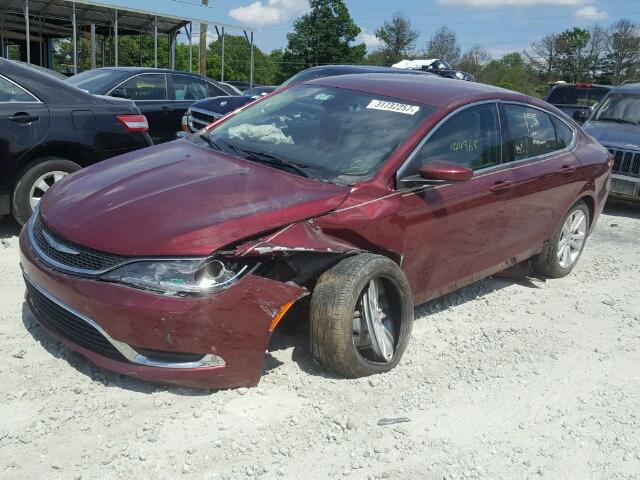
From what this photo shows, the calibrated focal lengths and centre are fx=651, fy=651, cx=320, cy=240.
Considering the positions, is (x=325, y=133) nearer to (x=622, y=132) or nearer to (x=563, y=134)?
(x=563, y=134)

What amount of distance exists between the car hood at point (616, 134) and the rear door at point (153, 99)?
6278mm

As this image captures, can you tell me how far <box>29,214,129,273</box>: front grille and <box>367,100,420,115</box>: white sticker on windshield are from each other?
6.67 feet

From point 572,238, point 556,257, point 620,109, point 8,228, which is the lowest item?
point 8,228

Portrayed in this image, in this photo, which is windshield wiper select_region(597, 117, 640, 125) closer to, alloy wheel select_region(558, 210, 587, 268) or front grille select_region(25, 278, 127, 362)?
alloy wheel select_region(558, 210, 587, 268)

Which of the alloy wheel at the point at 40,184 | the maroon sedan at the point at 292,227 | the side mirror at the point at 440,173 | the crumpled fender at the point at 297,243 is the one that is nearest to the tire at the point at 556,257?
the maroon sedan at the point at 292,227

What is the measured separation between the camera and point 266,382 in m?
3.49

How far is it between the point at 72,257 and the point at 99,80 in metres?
7.05

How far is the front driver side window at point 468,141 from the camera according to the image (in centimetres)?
414

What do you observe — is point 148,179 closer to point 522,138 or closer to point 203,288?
point 203,288

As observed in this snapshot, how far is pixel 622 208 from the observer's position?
9922 mm

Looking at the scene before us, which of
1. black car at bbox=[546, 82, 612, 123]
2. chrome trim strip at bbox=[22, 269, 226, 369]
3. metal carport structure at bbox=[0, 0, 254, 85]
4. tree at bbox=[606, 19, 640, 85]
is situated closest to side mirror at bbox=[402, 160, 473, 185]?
chrome trim strip at bbox=[22, 269, 226, 369]

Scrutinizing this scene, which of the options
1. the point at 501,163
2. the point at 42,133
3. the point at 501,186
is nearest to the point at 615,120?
the point at 501,163

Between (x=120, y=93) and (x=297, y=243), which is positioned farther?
(x=120, y=93)

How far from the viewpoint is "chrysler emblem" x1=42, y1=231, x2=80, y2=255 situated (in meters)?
3.24
